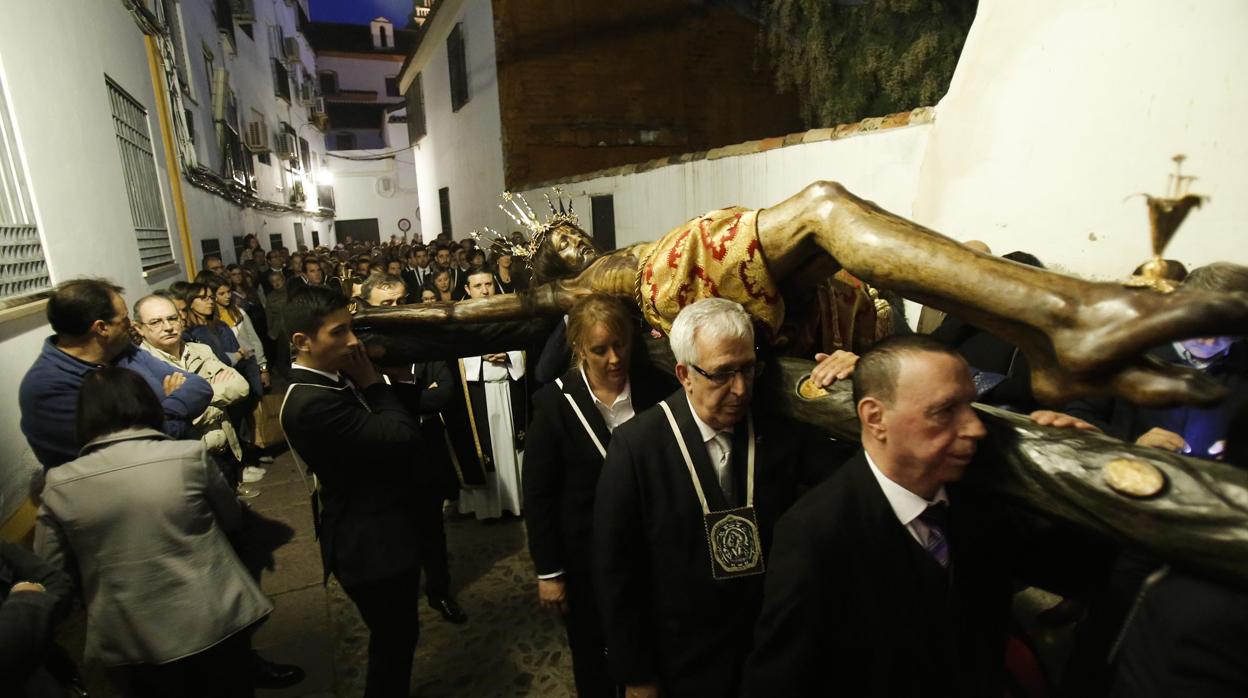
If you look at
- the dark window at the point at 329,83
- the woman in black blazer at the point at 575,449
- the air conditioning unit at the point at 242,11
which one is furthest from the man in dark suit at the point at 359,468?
the dark window at the point at 329,83

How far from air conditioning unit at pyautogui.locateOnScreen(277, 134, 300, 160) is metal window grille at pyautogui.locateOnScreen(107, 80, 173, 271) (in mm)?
13920

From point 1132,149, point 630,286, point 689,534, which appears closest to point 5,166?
point 630,286

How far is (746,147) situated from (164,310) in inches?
172

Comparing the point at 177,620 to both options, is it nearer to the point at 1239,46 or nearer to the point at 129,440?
the point at 129,440

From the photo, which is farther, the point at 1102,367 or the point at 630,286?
the point at 630,286

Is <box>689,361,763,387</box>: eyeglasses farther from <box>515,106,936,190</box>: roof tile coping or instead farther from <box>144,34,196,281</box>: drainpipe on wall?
<box>144,34,196,281</box>: drainpipe on wall

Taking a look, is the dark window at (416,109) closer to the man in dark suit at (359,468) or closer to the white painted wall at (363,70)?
the white painted wall at (363,70)

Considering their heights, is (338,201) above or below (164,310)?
above

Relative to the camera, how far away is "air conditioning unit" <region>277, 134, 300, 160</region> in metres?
19.7

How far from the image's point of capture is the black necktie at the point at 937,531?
1456mm

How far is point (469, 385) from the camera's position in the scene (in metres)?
4.52

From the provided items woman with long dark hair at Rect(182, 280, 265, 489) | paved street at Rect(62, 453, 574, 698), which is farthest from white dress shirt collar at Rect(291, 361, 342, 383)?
woman with long dark hair at Rect(182, 280, 265, 489)

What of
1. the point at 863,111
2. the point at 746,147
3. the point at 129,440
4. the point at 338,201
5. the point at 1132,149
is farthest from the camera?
the point at 338,201

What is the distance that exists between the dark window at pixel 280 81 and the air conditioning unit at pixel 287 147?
124 centimetres
